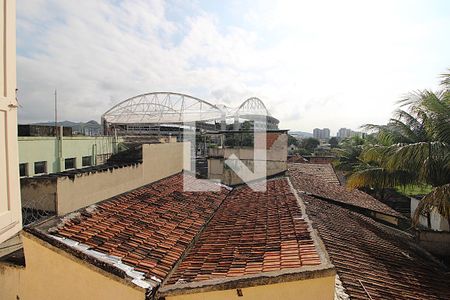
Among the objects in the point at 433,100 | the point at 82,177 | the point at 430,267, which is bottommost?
the point at 430,267

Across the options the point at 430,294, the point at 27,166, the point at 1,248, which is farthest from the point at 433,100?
the point at 27,166

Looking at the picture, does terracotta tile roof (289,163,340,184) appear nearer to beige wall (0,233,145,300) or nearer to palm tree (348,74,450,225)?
palm tree (348,74,450,225)

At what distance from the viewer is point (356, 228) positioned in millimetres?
7723

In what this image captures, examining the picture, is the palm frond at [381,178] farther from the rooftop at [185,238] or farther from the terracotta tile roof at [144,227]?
the terracotta tile roof at [144,227]

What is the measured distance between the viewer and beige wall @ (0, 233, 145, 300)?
4.36 metres

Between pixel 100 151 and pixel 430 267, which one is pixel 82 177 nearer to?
pixel 430 267

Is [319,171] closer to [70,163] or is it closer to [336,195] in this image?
[336,195]

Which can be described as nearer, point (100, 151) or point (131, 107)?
point (100, 151)

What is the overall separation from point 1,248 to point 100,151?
20.8 m

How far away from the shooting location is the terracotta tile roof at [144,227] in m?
5.44

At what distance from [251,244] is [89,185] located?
4.16m

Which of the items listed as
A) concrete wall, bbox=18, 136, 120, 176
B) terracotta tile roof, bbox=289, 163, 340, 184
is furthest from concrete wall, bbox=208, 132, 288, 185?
concrete wall, bbox=18, 136, 120, 176

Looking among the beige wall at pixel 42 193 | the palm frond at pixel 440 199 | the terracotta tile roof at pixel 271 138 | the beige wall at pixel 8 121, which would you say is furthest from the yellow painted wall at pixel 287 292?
the terracotta tile roof at pixel 271 138

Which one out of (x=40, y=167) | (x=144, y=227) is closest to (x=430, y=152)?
(x=144, y=227)
